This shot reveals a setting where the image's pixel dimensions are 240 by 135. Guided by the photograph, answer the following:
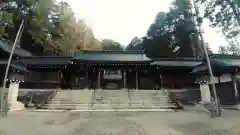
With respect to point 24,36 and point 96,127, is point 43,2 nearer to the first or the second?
point 24,36

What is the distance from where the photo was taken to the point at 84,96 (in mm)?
18312

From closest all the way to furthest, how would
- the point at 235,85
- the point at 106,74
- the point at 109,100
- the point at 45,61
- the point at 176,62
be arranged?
1. the point at 235,85
2. the point at 109,100
3. the point at 106,74
4. the point at 45,61
5. the point at 176,62

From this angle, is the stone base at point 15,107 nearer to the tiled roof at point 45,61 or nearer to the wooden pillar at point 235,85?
the tiled roof at point 45,61

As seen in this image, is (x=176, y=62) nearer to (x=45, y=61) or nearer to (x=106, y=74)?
(x=106, y=74)

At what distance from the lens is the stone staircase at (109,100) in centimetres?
1583

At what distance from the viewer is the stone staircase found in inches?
623

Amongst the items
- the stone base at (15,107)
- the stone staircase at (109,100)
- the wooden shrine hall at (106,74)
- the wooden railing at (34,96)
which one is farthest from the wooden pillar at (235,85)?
the stone base at (15,107)

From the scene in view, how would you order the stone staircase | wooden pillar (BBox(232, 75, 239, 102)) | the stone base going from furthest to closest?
the stone staircase
wooden pillar (BBox(232, 75, 239, 102))
the stone base

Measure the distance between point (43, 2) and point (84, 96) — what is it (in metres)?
14.1

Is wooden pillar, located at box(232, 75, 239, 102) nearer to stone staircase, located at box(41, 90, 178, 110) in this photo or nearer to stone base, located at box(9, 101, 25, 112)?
stone staircase, located at box(41, 90, 178, 110)

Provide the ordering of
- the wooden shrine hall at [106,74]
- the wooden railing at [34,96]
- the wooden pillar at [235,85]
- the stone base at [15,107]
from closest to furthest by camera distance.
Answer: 1. the stone base at [15,107]
2. the wooden pillar at [235,85]
3. the wooden railing at [34,96]
4. the wooden shrine hall at [106,74]

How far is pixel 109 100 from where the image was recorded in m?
17.3

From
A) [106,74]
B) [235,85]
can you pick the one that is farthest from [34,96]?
[235,85]

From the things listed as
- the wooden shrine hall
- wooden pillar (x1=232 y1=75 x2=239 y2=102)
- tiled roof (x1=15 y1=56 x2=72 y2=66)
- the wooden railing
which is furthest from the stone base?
wooden pillar (x1=232 y1=75 x2=239 y2=102)
